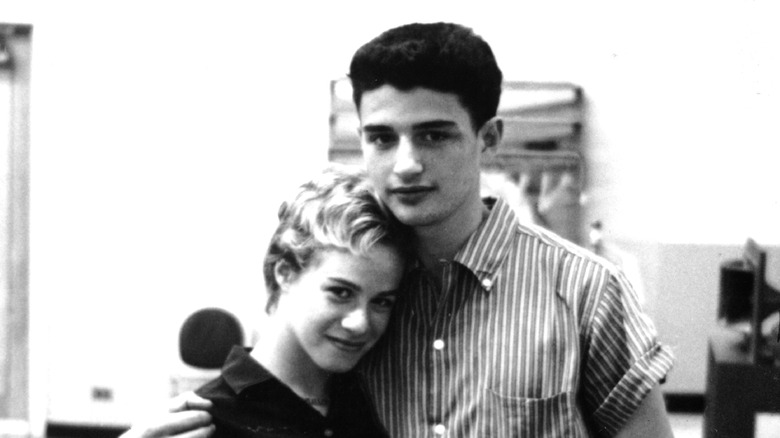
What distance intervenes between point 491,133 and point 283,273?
1.34 feet

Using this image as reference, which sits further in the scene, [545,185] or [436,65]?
[545,185]

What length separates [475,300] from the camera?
146 cm

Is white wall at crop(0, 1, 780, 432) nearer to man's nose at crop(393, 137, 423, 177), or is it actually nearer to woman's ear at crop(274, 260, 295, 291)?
woman's ear at crop(274, 260, 295, 291)

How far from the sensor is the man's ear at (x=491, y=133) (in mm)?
1450

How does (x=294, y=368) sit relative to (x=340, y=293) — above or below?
below

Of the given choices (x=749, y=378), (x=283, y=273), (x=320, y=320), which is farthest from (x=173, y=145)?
(x=320, y=320)

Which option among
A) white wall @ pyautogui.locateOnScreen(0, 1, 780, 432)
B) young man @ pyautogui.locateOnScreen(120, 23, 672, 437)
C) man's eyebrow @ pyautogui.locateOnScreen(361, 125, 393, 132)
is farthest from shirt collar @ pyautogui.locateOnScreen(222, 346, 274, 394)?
white wall @ pyautogui.locateOnScreen(0, 1, 780, 432)

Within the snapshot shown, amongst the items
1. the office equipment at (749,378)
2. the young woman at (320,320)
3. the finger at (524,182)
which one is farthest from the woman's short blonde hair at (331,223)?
the finger at (524,182)

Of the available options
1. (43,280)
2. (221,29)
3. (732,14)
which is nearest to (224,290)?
(43,280)

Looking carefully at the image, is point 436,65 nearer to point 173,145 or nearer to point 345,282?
point 345,282

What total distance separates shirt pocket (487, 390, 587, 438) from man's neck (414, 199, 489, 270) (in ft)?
0.76

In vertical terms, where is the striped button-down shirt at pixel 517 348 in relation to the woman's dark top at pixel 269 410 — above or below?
above

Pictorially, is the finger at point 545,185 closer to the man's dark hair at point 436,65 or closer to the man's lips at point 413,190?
the man's dark hair at point 436,65

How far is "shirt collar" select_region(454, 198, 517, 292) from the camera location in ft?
4.75
